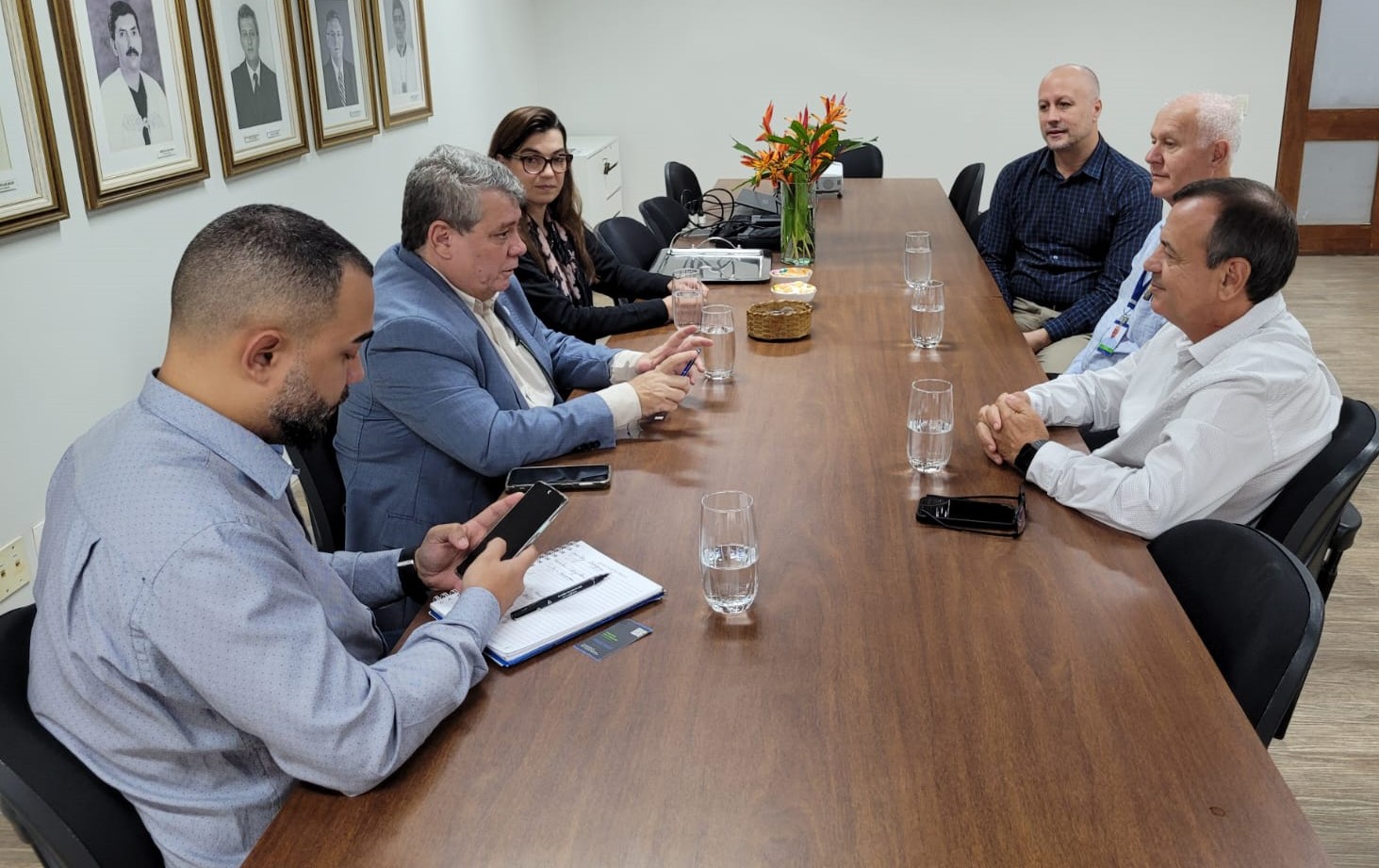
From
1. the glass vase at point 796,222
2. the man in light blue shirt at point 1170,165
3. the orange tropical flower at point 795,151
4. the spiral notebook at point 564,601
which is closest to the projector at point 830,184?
the glass vase at point 796,222

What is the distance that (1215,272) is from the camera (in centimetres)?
198

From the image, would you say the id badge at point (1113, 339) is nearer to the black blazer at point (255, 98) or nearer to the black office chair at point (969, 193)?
the black office chair at point (969, 193)

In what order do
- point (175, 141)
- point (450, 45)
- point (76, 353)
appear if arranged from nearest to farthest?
point (76, 353) → point (175, 141) → point (450, 45)

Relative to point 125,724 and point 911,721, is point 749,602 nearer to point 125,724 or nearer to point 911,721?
point 911,721

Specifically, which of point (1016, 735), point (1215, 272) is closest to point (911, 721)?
point (1016, 735)

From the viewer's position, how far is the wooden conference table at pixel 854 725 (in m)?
1.10

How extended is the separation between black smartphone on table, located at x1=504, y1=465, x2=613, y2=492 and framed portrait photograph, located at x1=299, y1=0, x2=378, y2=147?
2754 millimetres

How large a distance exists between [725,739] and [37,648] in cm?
76

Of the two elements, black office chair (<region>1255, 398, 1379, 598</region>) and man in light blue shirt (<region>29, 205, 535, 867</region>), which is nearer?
man in light blue shirt (<region>29, 205, 535, 867</region>)

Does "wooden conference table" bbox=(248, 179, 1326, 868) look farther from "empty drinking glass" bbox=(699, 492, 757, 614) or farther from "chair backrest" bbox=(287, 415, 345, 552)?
"chair backrest" bbox=(287, 415, 345, 552)

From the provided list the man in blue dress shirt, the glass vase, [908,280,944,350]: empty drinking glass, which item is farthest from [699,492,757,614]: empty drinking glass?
the man in blue dress shirt

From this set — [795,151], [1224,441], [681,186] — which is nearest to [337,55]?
[681,186]

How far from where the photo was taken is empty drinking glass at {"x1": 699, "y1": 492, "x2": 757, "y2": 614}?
1475mm

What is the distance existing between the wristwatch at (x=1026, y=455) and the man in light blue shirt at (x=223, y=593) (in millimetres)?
1050
